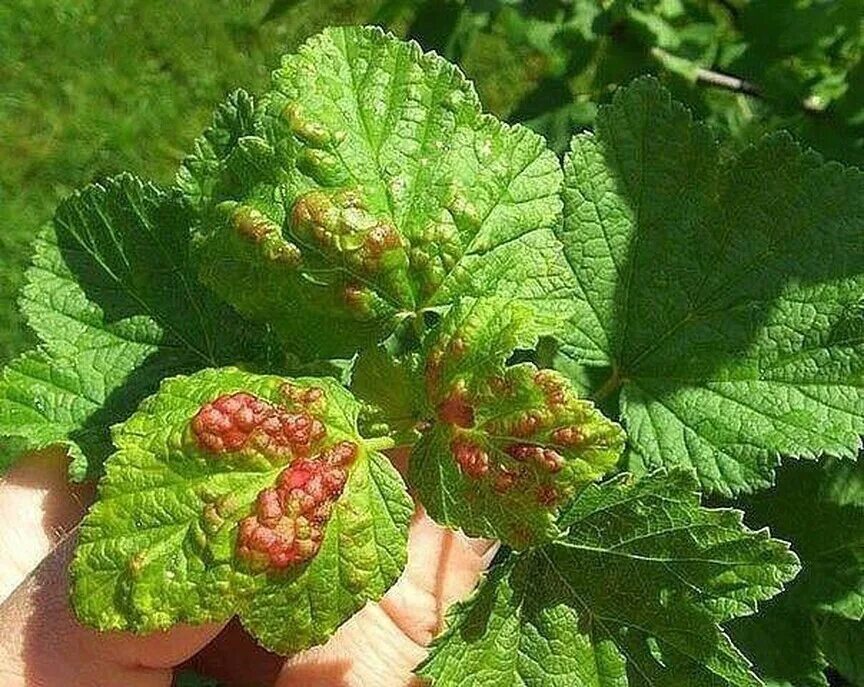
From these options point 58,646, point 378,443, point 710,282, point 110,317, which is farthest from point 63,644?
point 710,282

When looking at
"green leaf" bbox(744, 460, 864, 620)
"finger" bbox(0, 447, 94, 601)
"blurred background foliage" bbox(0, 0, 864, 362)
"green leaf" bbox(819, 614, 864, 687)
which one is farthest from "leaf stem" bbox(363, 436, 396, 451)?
"blurred background foliage" bbox(0, 0, 864, 362)

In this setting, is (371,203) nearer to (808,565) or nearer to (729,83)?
(808,565)

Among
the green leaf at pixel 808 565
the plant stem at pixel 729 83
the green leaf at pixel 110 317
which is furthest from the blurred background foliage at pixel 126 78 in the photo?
the green leaf at pixel 110 317

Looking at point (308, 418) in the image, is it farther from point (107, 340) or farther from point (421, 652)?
point (421, 652)

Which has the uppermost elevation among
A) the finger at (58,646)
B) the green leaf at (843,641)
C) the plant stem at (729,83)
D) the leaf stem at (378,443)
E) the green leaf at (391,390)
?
the plant stem at (729,83)

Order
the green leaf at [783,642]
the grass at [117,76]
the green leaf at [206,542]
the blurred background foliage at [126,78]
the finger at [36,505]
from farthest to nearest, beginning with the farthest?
the grass at [117,76] → the blurred background foliage at [126,78] → the green leaf at [783,642] → the finger at [36,505] → the green leaf at [206,542]

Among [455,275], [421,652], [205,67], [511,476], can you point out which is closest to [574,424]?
[511,476]

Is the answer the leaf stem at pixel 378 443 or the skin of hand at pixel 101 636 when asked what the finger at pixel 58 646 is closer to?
the skin of hand at pixel 101 636
